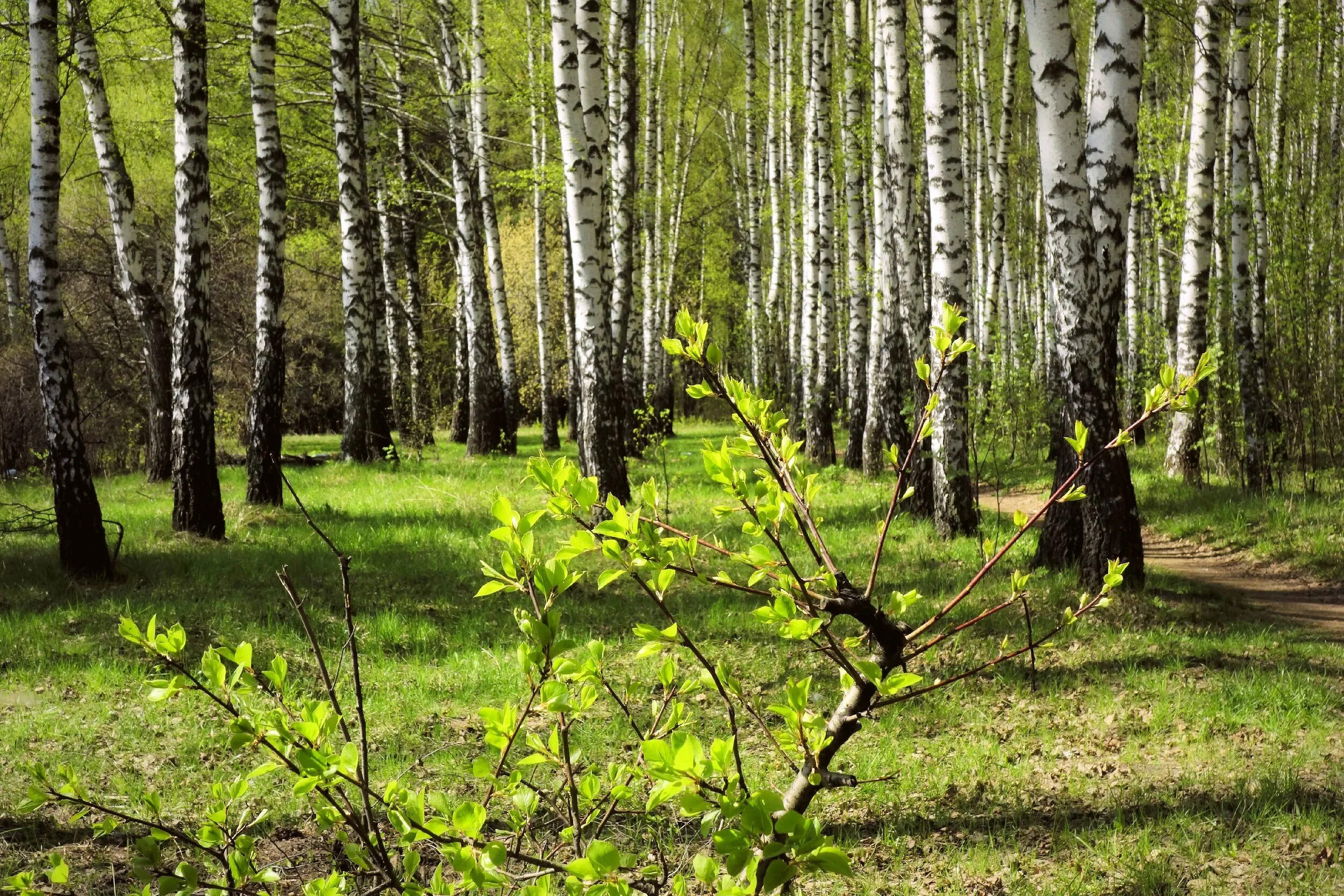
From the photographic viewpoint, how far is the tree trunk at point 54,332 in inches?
258

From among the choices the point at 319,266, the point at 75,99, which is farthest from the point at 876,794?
the point at 319,266

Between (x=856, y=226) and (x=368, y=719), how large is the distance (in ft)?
33.0

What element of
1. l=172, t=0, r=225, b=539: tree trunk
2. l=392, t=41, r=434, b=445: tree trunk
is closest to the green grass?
l=172, t=0, r=225, b=539: tree trunk

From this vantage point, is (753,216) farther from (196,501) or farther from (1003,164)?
(196,501)

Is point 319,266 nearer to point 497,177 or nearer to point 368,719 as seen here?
point 497,177

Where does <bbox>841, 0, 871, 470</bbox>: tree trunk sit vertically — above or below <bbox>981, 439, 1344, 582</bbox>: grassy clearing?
above

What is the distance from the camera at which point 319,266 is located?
84.4 ft

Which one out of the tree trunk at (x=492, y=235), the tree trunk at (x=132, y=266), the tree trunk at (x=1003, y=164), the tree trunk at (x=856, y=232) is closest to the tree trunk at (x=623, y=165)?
the tree trunk at (x=492, y=235)

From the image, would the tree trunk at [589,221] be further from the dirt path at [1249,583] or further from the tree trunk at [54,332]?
the tree trunk at [54,332]

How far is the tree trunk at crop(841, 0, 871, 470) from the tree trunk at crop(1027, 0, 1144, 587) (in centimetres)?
576

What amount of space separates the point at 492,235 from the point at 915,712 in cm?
1336

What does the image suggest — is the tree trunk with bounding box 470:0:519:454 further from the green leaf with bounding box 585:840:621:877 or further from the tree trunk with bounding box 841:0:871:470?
the green leaf with bounding box 585:840:621:877

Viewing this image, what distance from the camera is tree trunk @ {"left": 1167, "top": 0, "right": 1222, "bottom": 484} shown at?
10352 millimetres

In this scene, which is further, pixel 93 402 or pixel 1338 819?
pixel 93 402
